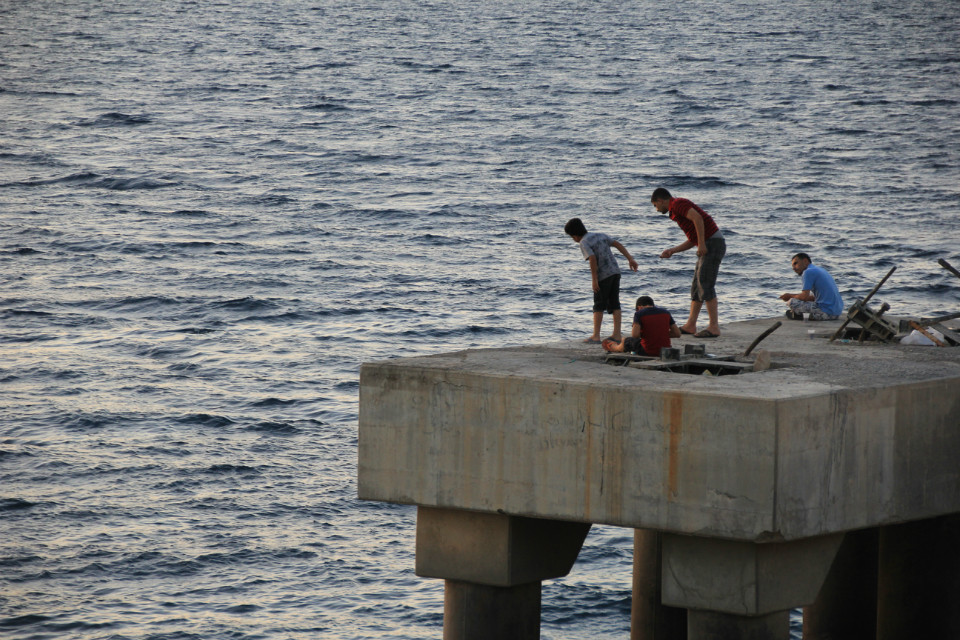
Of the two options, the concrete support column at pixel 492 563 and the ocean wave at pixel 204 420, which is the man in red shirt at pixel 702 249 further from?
the ocean wave at pixel 204 420

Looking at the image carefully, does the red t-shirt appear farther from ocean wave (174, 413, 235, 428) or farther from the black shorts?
ocean wave (174, 413, 235, 428)

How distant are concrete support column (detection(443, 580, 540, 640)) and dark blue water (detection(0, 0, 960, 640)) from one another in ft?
32.9

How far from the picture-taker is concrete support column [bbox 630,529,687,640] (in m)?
18.3

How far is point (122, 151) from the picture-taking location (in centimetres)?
7812

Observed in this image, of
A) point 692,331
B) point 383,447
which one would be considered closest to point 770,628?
point 383,447

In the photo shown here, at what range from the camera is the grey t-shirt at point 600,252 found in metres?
17.9

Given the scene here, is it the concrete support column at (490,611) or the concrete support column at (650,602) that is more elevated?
the concrete support column at (490,611)

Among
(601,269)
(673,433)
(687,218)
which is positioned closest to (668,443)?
(673,433)

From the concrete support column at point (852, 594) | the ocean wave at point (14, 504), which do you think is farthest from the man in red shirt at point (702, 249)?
the ocean wave at point (14, 504)

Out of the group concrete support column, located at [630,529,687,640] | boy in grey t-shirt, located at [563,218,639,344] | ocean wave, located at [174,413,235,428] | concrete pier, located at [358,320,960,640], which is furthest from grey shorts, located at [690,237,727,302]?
ocean wave, located at [174,413,235,428]

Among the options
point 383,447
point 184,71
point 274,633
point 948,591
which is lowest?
point 274,633

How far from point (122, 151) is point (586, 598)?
56.8 metres

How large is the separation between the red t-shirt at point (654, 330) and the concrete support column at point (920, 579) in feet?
12.1

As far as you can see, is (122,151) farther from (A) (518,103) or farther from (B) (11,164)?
(A) (518,103)
